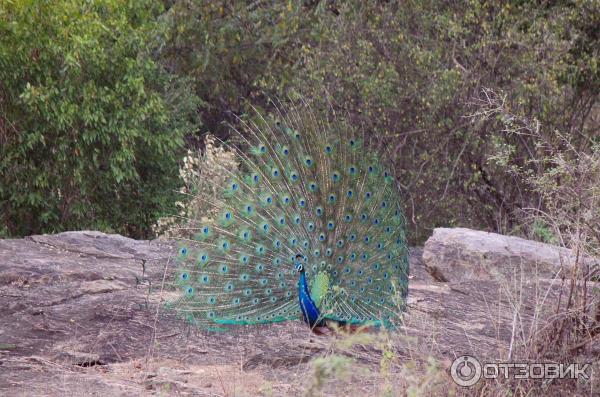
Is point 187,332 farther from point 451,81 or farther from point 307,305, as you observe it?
point 451,81

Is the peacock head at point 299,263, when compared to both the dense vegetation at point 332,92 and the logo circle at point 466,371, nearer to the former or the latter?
the logo circle at point 466,371

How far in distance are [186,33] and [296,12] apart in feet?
7.52

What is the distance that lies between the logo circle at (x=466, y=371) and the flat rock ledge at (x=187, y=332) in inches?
4.5

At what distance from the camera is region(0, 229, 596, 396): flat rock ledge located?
5609 millimetres

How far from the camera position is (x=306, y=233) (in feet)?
22.4

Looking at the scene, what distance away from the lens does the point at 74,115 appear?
43.1ft

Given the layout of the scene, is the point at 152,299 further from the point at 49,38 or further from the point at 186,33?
the point at 186,33

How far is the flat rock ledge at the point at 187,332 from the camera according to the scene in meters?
5.61

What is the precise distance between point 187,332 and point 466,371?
2567 millimetres

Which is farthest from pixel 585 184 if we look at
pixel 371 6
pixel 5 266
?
pixel 371 6

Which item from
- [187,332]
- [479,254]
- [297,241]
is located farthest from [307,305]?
[479,254]

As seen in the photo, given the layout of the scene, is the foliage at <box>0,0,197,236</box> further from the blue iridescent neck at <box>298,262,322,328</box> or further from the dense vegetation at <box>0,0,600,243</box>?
the blue iridescent neck at <box>298,262,322,328</box>

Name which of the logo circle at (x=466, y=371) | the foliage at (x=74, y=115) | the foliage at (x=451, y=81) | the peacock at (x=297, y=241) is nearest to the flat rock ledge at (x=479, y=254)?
the foliage at (x=451, y=81)

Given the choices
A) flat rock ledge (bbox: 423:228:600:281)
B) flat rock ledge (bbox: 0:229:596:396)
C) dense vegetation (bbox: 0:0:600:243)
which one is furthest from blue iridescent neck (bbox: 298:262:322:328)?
dense vegetation (bbox: 0:0:600:243)
